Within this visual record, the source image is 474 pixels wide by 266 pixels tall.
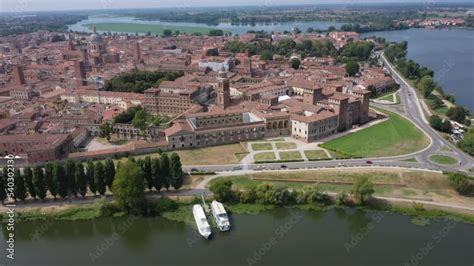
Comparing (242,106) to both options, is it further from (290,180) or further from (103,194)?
(103,194)

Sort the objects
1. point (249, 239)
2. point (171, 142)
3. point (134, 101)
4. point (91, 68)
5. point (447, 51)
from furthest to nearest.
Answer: point (447, 51), point (91, 68), point (134, 101), point (171, 142), point (249, 239)

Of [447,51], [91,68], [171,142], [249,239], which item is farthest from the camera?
[447,51]

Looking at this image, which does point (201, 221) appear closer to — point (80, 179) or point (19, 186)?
point (80, 179)

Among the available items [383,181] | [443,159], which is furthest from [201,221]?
[443,159]

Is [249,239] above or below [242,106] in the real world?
below

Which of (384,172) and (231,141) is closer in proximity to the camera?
(384,172)

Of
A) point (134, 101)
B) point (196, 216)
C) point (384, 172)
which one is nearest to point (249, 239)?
point (196, 216)

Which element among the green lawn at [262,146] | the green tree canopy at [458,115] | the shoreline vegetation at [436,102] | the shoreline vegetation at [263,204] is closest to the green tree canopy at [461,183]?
the shoreline vegetation at [263,204]
